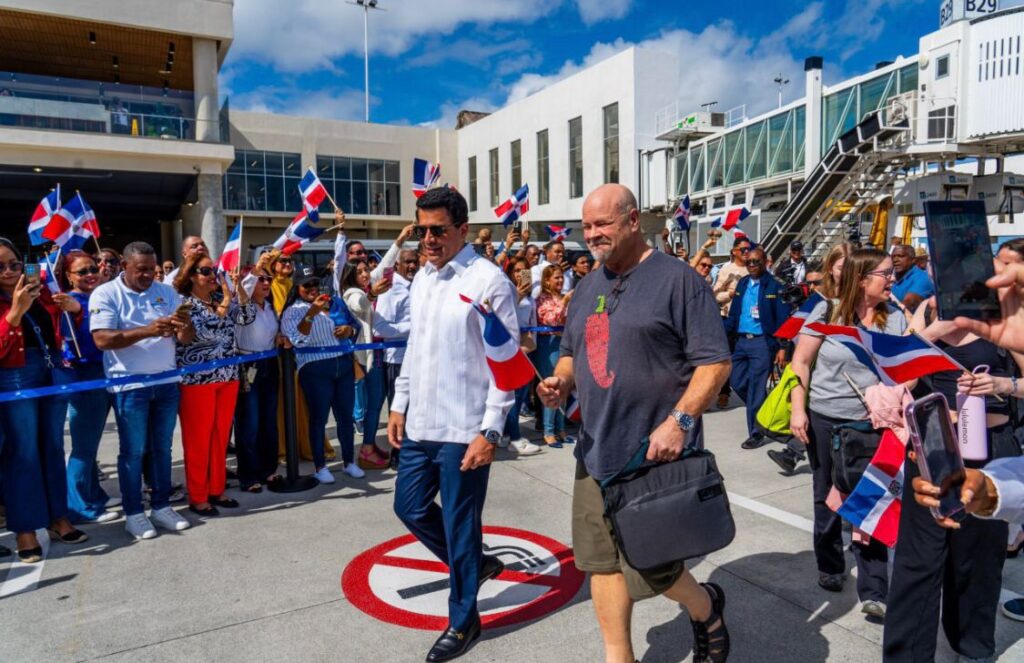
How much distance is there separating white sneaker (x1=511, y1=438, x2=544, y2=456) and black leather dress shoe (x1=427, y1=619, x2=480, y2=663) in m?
3.61

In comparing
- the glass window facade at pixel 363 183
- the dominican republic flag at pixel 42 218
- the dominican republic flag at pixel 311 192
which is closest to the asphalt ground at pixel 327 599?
the dominican republic flag at pixel 311 192

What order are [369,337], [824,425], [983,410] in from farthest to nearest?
[369,337], [824,425], [983,410]

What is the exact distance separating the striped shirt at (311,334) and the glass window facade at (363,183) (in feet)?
120

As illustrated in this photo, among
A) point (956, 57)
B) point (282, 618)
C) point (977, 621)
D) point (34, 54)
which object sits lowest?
point (282, 618)

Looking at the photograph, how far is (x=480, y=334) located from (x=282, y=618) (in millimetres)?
1783

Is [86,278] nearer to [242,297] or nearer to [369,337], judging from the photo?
[242,297]

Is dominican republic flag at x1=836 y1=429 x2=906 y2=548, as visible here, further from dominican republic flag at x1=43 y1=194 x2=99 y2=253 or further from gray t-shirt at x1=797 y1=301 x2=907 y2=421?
dominican republic flag at x1=43 y1=194 x2=99 y2=253

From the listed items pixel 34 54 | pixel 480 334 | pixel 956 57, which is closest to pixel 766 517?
pixel 480 334

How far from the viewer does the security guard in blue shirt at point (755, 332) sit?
7180mm

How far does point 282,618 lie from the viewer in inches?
145

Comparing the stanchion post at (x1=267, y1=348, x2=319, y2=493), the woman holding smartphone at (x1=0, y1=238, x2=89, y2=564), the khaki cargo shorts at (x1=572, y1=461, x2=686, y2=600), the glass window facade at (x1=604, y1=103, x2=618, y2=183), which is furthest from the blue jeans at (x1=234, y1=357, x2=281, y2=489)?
Result: the glass window facade at (x1=604, y1=103, x2=618, y2=183)

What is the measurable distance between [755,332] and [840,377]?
3.48 m

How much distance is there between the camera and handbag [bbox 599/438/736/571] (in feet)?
8.62

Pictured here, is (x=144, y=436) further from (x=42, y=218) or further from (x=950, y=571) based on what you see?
(x=950, y=571)
